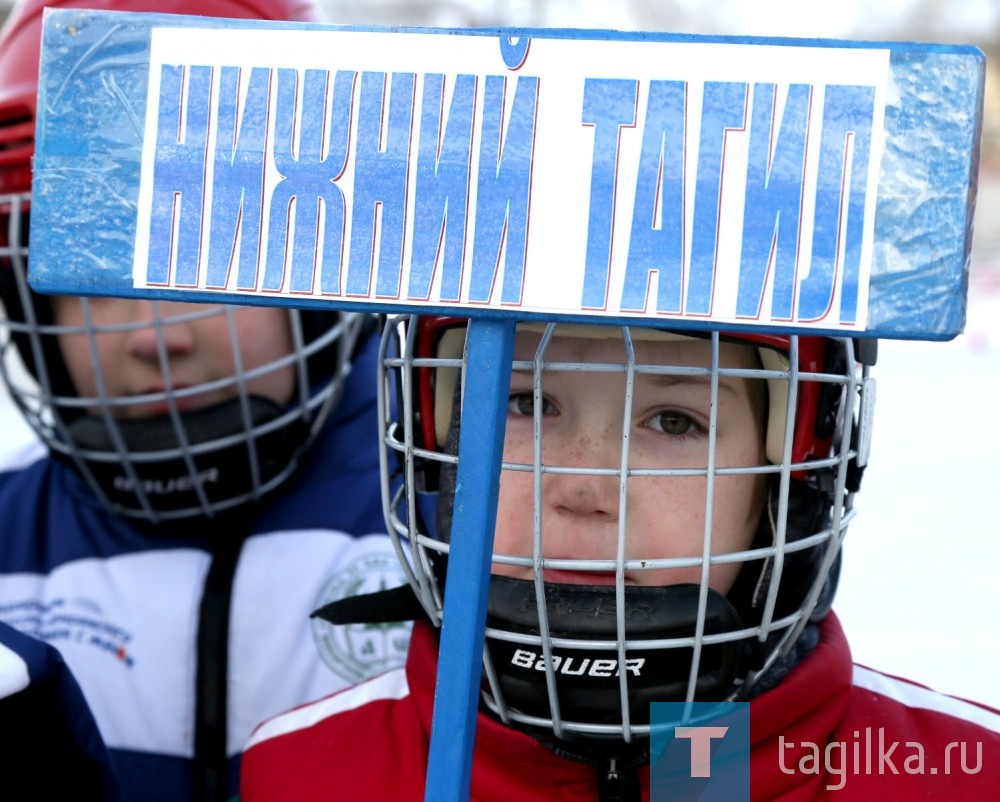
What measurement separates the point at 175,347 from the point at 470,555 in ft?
2.75

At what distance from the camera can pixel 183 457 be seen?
5.00 ft

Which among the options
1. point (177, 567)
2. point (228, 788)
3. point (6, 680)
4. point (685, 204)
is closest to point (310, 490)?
point (177, 567)

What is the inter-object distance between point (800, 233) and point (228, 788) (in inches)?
42.9

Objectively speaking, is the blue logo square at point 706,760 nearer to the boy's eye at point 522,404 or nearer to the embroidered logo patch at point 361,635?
the boy's eye at point 522,404

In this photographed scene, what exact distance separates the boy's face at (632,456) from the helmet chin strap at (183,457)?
1.74 feet

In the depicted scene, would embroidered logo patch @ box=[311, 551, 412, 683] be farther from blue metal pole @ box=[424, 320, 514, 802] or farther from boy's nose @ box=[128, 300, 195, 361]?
blue metal pole @ box=[424, 320, 514, 802]

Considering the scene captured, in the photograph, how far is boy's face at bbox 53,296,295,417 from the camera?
60.4 inches

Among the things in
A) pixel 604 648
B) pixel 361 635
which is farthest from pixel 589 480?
pixel 361 635

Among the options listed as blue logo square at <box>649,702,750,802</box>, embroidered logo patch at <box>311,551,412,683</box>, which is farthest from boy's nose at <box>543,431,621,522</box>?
embroidered logo patch at <box>311,551,412,683</box>

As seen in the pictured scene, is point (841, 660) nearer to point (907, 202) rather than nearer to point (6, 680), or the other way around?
point (907, 202)

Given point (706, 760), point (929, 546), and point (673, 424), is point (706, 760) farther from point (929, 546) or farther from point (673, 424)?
point (929, 546)

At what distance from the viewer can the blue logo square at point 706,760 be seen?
3.61 feet

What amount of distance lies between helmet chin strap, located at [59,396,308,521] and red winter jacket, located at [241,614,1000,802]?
40cm

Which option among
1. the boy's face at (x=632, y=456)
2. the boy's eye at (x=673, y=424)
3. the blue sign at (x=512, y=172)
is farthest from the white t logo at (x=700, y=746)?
the blue sign at (x=512, y=172)
